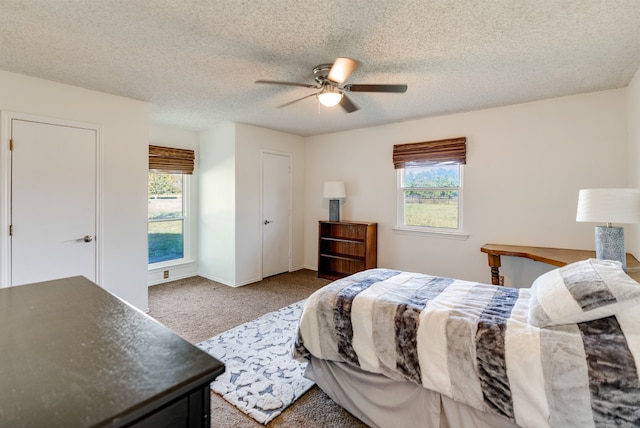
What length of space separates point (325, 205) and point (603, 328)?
418 cm

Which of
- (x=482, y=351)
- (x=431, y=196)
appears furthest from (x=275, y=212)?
(x=482, y=351)

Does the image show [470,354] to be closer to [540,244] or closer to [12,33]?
[540,244]

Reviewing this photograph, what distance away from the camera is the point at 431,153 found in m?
4.03

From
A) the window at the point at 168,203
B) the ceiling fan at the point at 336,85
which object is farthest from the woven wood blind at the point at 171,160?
the ceiling fan at the point at 336,85

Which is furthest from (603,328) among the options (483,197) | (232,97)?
(232,97)

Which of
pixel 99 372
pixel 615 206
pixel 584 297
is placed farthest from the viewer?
pixel 615 206

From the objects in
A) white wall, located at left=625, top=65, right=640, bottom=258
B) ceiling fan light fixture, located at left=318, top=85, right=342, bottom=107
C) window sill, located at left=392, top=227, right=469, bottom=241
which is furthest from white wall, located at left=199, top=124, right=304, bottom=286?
white wall, located at left=625, top=65, right=640, bottom=258

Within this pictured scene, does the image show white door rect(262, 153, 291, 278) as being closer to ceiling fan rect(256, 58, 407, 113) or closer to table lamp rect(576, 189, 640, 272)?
ceiling fan rect(256, 58, 407, 113)

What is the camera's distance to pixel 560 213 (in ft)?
10.8

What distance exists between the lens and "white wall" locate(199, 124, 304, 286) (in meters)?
4.47

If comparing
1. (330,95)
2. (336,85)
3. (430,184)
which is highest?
(336,85)

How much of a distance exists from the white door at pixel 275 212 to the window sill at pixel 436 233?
189 centimetres

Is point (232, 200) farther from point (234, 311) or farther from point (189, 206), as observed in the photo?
point (234, 311)

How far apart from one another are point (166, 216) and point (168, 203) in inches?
8.1
